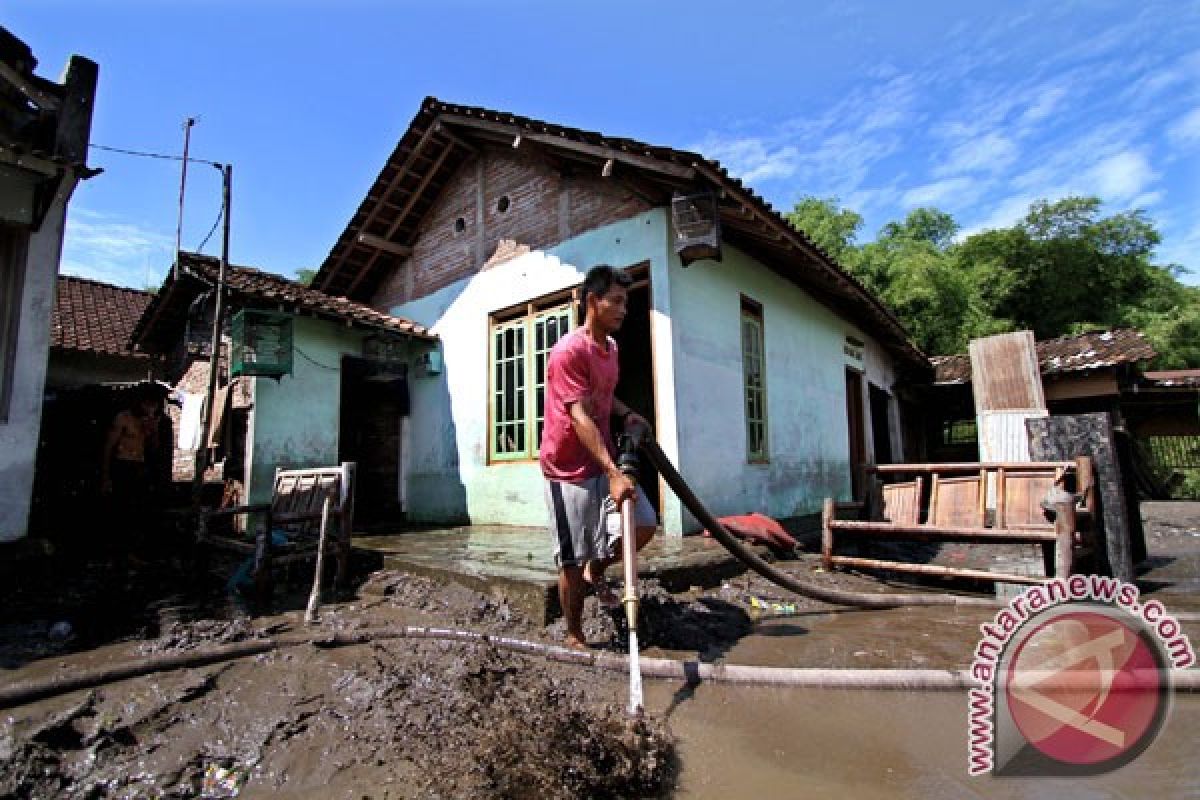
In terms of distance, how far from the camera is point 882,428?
45.4 ft

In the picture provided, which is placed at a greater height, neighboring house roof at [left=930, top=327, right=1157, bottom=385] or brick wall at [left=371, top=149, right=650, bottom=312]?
brick wall at [left=371, top=149, right=650, bottom=312]

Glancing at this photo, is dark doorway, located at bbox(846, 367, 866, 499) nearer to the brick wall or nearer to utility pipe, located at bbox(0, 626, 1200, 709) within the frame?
the brick wall

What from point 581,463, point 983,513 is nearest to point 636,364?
point 983,513

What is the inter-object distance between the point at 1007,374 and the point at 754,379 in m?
7.53

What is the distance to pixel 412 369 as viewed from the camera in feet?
31.2

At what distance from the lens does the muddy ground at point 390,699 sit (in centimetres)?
192

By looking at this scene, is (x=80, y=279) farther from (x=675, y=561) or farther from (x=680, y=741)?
(x=680, y=741)

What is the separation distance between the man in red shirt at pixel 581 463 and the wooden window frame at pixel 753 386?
4.67 meters

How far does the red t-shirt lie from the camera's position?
118 inches

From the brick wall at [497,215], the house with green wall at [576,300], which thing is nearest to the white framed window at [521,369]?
the house with green wall at [576,300]

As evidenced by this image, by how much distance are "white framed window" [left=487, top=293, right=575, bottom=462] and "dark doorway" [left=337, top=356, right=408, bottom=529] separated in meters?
2.04

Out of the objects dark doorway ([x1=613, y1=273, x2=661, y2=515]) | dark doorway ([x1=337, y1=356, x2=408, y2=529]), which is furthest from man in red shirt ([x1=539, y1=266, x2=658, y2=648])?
dark doorway ([x1=337, y1=356, x2=408, y2=529])

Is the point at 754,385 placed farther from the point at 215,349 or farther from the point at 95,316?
the point at 95,316

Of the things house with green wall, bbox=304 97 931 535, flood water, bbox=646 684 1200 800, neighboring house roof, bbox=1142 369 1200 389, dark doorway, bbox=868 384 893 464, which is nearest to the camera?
flood water, bbox=646 684 1200 800
